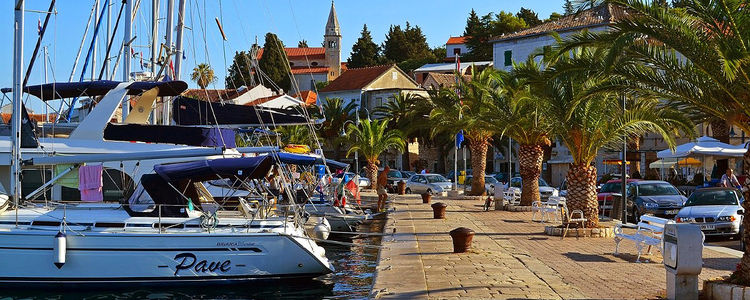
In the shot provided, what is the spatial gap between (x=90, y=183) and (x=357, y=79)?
274 feet

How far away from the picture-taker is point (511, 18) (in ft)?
365

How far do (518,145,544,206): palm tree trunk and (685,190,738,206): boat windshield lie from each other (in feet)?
31.4

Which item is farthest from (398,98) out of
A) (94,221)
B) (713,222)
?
(94,221)

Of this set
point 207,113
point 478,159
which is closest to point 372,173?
point 478,159

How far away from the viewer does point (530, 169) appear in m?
34.1

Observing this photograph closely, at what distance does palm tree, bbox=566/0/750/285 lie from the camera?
12078mm

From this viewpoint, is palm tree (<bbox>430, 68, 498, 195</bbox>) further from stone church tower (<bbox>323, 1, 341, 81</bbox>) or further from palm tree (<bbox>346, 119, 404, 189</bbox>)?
stone church tower (<bbox>323, 1, 341, 81</bbox>)

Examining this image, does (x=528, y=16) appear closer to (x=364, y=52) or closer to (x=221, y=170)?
(x=364, y=52)

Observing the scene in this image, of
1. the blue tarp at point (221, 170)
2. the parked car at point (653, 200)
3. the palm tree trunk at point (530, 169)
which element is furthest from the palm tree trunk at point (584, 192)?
the palm tree trunk at point (530, 169)

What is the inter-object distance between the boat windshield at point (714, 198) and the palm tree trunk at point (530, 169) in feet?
31.4

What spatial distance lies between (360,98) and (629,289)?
87387 millimetres

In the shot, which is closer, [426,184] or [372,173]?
[426,184]

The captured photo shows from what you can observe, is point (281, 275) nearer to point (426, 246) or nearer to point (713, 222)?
point (426, 246)

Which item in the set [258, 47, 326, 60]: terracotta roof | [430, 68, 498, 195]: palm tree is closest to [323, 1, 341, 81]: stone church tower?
[258, 47, 326, 60]: terracotta roof
